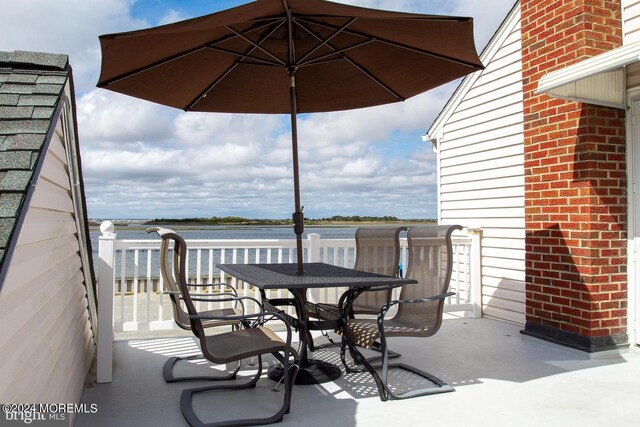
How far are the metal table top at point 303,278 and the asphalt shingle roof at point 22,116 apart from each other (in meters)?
1.54

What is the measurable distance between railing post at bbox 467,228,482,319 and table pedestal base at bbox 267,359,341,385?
2747mm

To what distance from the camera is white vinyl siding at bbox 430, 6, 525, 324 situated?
18.0 ft

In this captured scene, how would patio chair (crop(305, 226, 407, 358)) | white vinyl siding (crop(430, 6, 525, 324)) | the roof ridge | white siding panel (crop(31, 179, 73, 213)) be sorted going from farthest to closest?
white vinyl siding (crop(430, 6, 525, 324)), patio chair (crop(305, 226, 407, 358)), the roof ridge, white siding panel (crop(31, 179, 73, 213))

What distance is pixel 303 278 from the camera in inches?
132

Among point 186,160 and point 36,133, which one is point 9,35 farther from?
point 186,160

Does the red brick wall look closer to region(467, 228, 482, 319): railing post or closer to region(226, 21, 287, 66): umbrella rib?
region(467, 228, 482, 319): railing post

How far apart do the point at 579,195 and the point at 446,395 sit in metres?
2.17

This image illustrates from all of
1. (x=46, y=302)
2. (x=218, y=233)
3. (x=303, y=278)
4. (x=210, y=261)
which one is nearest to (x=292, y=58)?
(x=303, y=278)

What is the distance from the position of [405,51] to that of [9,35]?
13.7 metres

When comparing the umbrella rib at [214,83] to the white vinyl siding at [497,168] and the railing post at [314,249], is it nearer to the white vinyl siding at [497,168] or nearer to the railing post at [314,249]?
the railing post at [314,249]

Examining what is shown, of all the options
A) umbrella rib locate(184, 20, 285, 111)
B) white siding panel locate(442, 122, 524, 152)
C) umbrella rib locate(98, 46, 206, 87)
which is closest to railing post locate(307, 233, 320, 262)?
umbrella rib locate(184, 20, 285, 111)

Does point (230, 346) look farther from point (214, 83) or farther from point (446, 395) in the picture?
point (214, 83)

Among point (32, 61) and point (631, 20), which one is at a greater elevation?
point (631, 20)

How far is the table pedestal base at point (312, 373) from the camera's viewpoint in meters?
3.57
